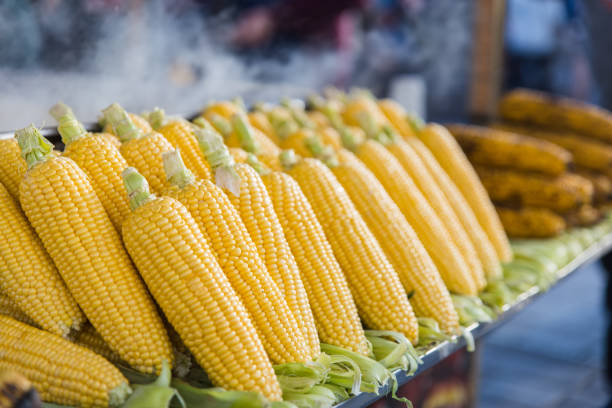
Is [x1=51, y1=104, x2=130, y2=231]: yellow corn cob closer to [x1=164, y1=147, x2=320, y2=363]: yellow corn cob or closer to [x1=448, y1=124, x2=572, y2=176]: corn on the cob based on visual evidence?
[x1=164, y1=147, x2=320, y2=363]: yellow corn cob

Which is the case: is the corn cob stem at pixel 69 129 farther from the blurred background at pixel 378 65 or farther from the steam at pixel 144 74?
the steam at pixel 144 74

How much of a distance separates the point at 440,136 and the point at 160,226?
157cm

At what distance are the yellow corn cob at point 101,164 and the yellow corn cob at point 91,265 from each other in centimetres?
8

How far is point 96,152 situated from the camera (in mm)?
1387

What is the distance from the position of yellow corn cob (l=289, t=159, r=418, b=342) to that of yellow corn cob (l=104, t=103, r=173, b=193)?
372 millimetres

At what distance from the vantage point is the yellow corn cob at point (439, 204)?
2.10 meters

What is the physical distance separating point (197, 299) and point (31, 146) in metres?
0.47

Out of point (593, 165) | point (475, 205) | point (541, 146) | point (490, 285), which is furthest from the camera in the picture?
point (593, 165)

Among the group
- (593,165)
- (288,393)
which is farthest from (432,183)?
(593,165)

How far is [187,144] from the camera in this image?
5.28 ft

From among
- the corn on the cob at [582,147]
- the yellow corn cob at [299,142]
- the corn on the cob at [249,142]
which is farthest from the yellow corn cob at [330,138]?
the corn on the cob at [582,147]

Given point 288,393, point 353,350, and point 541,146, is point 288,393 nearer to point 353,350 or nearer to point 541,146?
point 353,350

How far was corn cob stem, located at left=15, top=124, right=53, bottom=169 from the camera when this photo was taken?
1.29 m

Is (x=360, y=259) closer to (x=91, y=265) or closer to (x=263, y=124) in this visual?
(x=91, y=265)
